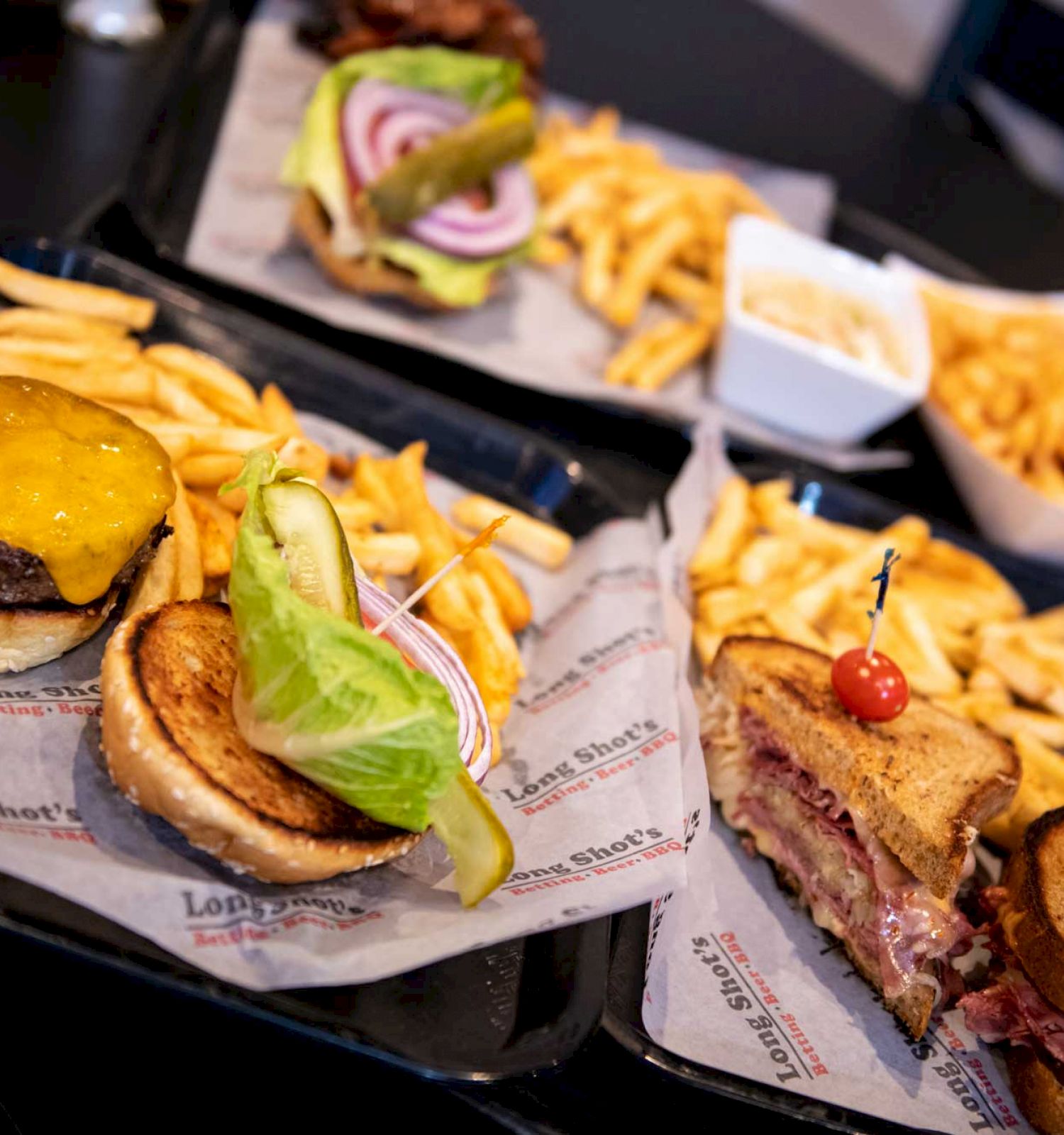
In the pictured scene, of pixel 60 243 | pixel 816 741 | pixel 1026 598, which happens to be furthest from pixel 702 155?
pixel 816 741

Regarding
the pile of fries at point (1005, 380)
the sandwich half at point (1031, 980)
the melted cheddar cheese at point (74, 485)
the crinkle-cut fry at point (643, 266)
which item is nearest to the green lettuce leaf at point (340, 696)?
the melted cheddar cheese at point (74, 485)

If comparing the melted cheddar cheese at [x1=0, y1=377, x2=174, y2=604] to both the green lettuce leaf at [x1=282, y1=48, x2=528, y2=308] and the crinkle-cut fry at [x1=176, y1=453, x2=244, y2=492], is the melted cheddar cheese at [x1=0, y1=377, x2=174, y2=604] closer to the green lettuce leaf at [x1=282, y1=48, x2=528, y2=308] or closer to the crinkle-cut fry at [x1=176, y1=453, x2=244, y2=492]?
the crinkle-cut fry at [x1=176, y1=453, x2=244, y2=492]

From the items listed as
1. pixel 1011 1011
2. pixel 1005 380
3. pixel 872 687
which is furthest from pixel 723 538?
pixel 1005 380

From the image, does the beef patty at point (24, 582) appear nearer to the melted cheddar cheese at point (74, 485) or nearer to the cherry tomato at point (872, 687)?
the melted cheddar cheese at point (74, 485)

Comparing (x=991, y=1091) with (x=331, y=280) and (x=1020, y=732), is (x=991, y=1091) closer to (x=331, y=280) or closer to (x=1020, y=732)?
(x=1020, y=732)

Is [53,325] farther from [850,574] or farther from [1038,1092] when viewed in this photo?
[1038,1092]

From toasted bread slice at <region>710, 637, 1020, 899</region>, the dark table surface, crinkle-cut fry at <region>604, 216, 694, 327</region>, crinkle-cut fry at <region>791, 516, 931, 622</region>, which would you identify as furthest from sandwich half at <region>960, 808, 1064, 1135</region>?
crinkle-cut fry at <region>604, 216, 694, 327</region>
